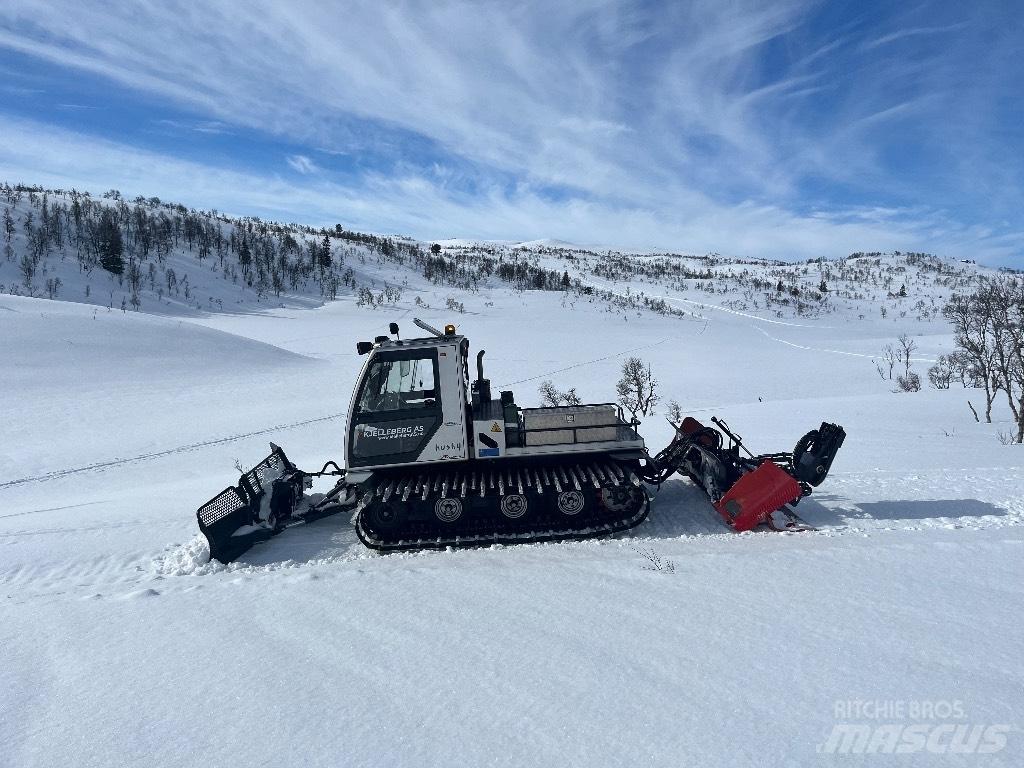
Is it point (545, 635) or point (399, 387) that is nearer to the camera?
point (545, 635)

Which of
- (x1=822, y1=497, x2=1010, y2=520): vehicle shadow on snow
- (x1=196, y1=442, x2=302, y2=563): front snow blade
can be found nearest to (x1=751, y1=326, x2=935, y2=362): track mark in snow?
(x1=822, y1=497, x2=1010, y2=520): vehicle shadow on snow

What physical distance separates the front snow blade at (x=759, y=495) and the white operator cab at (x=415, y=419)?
128 inches

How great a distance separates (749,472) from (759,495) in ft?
1.58

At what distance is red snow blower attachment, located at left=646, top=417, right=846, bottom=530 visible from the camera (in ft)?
20.7

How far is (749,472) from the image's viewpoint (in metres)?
6.76

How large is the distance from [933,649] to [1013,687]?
422 millimetres

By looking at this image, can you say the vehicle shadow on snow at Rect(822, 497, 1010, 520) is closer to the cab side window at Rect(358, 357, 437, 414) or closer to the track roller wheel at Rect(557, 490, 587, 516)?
the track roller wheel at Rect(557, 490, 587, 516)

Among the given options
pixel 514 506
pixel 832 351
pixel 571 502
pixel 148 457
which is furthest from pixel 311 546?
pixel 832 351

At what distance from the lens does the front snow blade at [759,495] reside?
20.5ft

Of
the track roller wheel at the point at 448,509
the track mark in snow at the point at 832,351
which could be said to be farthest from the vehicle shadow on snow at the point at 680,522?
the track mark in snow at the point at 832,351

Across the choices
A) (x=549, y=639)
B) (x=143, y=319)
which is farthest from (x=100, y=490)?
(x=143, y=319)

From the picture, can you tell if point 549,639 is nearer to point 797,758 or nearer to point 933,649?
point 797,758

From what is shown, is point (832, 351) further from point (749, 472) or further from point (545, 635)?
point (545, 635)

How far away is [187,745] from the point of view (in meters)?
3.00
